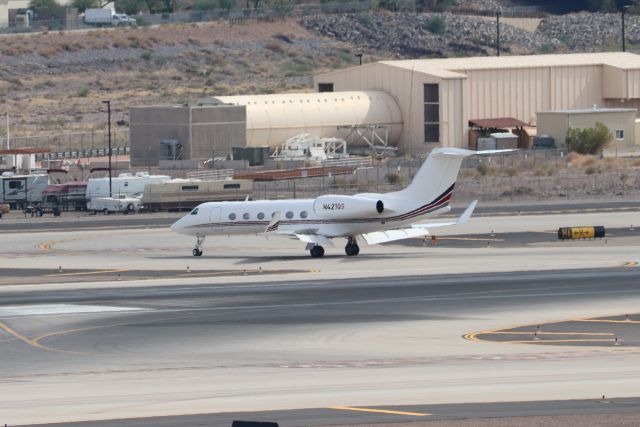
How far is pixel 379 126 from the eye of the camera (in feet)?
412

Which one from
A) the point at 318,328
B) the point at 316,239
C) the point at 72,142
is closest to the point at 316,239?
the point at 316,239

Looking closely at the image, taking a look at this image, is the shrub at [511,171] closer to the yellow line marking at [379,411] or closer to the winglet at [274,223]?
the winglet at [274,223]

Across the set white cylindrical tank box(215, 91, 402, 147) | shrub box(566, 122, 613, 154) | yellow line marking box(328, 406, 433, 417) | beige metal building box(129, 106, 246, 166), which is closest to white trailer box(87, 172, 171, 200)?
beige metal building box(129, 106, 246, 166)

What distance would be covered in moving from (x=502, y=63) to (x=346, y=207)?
67510 mm

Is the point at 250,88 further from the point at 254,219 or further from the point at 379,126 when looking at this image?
the point at 254,219

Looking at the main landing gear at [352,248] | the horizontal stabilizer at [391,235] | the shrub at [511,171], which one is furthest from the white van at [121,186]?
the horizontal stabilizer at [391,235]

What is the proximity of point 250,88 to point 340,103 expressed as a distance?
52252 mm

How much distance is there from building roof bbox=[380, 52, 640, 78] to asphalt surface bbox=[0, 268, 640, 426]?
221 ft

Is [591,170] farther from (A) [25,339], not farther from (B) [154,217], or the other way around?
(A) [25,339]

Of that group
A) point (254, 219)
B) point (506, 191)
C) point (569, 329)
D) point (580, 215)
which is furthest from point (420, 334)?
point (506, 191)

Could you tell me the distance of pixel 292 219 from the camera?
6812cm

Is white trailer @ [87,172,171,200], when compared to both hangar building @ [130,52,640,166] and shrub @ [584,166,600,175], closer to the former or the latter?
hangar building @ [130,52,640,166]

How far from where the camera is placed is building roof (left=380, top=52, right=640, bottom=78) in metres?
126

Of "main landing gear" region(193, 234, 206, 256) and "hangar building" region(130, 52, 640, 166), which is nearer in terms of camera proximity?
"main landing gear" region(193, 234, 206, 256)
